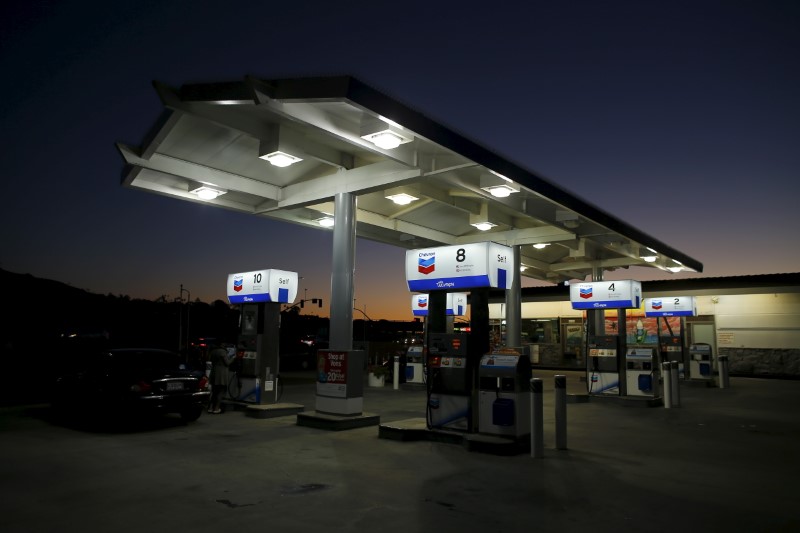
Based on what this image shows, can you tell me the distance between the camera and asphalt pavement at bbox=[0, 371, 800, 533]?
15.7ft

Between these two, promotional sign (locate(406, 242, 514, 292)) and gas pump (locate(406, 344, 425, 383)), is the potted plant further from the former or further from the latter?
promotional sign (locate(406, 242, 514, 292))

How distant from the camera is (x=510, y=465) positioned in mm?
7008

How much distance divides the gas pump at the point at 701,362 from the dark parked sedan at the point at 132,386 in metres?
18.0

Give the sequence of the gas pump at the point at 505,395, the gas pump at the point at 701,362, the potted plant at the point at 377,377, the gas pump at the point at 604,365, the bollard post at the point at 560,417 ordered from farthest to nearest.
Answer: the gas pump at the point at 701,362, the potted plant at the point at 377,377, the gas pump at the point at 604,365, the bollard post at the point at 560,417, the gas pump at the point at 505,395

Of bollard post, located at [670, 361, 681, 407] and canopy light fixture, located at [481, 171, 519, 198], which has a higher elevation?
canopy light fixture, located at [481, 171, 519, 198]

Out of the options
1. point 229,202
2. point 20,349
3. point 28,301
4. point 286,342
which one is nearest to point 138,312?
point 28,301

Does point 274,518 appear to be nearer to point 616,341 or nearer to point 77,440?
point 77,440

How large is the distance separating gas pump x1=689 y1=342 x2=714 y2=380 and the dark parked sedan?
18.0 m

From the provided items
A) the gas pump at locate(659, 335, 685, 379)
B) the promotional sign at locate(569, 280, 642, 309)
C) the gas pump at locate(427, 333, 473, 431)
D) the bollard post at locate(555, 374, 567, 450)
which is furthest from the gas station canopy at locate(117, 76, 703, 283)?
the gas pump at locate(659, 335, 685, 379)

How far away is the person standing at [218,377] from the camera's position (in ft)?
38.4

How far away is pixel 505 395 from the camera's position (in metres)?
8.02

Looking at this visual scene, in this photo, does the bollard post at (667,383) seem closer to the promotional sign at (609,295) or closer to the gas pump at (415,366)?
the promotional sign at (609,295)

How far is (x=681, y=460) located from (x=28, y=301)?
96.9m

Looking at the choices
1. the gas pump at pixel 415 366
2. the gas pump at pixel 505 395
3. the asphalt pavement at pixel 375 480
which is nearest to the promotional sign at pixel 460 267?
the gas pump at pixel 505 395
